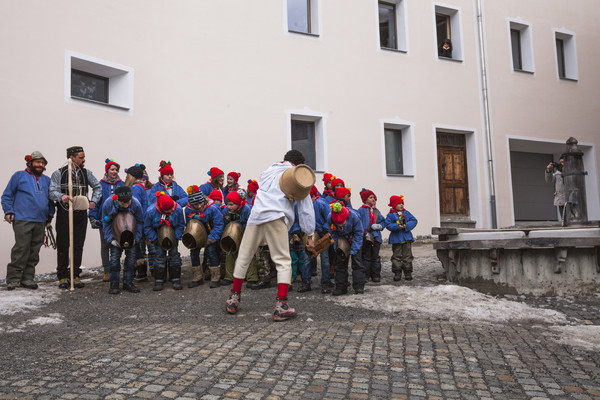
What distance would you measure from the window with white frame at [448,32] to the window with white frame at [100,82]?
29.3ft

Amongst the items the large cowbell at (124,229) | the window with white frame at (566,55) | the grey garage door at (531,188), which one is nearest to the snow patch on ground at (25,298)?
the large cowbell at (124,229)

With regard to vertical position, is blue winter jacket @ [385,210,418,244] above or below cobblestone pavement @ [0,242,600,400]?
above

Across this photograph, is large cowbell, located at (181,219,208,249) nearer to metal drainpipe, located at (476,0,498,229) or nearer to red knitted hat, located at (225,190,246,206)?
red knitted hat, located at (225,190,246,206)

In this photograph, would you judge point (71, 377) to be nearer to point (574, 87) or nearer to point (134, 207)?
point (134, 207)

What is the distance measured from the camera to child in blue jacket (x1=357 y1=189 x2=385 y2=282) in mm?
8266

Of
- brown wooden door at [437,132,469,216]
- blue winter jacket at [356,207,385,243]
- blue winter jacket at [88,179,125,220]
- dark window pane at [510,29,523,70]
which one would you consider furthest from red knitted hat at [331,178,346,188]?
dark window pane at [510,29,523,70]

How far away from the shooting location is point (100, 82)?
11.6m

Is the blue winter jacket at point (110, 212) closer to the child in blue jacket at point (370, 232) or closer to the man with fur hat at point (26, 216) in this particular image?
the man with fur hat at point (26, 216)

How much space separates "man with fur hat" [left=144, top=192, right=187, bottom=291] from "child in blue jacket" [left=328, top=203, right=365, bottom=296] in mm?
2172

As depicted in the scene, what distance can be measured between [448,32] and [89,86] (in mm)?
10352

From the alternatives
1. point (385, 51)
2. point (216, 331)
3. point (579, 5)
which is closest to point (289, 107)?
point (385, 51)

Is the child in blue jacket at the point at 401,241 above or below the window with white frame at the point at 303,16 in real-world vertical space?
below

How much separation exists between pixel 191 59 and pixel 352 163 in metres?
4.64

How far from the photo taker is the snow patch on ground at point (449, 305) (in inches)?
252
